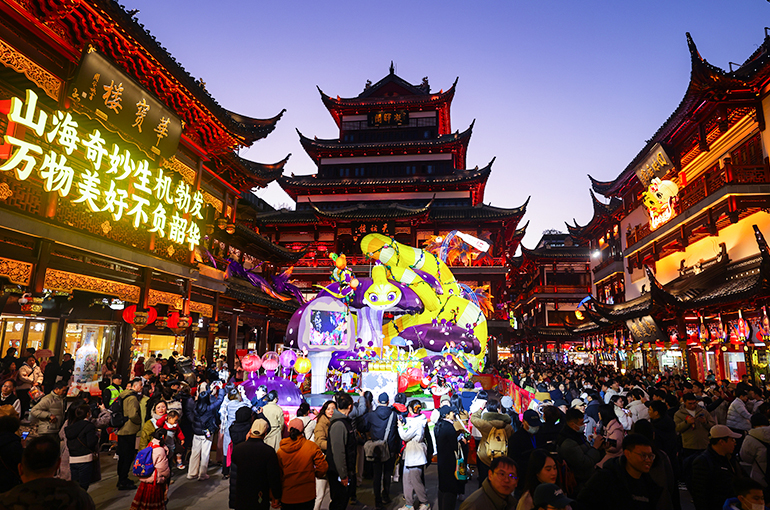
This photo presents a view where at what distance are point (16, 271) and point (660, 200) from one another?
21356 mm

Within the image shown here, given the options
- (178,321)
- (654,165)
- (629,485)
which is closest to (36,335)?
(178,321)

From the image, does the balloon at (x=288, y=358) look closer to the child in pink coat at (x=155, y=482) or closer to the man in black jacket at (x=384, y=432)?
the man in black jacket at (x=384, y=432)

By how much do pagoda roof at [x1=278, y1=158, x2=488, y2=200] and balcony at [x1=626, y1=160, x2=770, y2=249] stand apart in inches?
617

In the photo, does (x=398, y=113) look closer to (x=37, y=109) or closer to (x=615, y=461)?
(x=37, y=109)

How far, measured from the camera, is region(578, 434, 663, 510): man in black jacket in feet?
10.7

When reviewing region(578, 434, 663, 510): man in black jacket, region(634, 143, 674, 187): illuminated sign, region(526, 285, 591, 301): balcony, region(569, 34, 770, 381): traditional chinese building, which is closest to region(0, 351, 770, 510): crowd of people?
region(578, 434, 663, 510): man in black jacket

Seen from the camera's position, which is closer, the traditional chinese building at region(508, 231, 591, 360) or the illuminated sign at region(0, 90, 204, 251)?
the illuminated sign at region(0, 90, 204, 251)

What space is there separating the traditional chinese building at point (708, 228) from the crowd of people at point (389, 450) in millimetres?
5021

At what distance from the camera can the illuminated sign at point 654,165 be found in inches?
703

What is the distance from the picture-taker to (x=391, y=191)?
109 ft

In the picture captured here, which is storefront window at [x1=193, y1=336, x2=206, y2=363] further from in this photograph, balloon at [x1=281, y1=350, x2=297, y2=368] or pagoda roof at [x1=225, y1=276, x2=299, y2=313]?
balloon at [x1=281, y1=350, x2=297, y2=368]

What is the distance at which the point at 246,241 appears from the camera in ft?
68.3

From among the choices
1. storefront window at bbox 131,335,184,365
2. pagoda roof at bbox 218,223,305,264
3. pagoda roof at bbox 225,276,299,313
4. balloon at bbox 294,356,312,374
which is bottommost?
balloon at bbox 294,356,312,374

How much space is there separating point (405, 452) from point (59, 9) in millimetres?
8964
